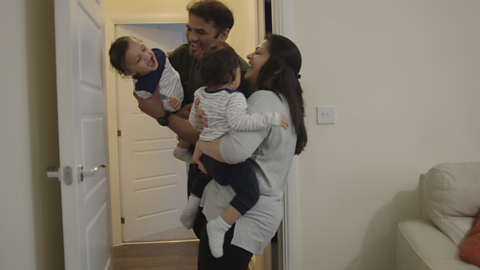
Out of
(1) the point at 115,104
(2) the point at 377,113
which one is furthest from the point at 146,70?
(1) the point at 115,104

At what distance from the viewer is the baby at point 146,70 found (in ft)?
4.52

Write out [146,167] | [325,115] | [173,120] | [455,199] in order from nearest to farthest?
[173,120] < [455,199] < [325,115] < [146,167]

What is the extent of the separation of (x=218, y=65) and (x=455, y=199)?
134 cm

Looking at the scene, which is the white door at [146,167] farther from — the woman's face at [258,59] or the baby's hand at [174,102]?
the woman's face at [258,59]

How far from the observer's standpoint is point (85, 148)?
1.33m

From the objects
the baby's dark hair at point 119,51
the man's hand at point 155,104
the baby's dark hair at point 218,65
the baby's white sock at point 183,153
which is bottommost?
the baby's white sock at point 183,153

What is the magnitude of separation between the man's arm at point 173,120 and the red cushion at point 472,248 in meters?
1.26

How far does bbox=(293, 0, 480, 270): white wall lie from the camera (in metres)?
1.79

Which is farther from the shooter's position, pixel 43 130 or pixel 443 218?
pixel 443 218

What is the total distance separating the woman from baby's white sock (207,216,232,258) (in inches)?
1.2

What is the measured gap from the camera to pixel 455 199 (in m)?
1.57

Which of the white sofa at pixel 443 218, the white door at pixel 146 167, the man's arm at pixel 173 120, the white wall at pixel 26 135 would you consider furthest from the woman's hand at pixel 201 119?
the white door at pixel 146 167

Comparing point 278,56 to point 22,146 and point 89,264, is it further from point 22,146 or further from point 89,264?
point 89,264

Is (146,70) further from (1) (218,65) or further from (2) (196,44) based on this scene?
(1) (218,65)
